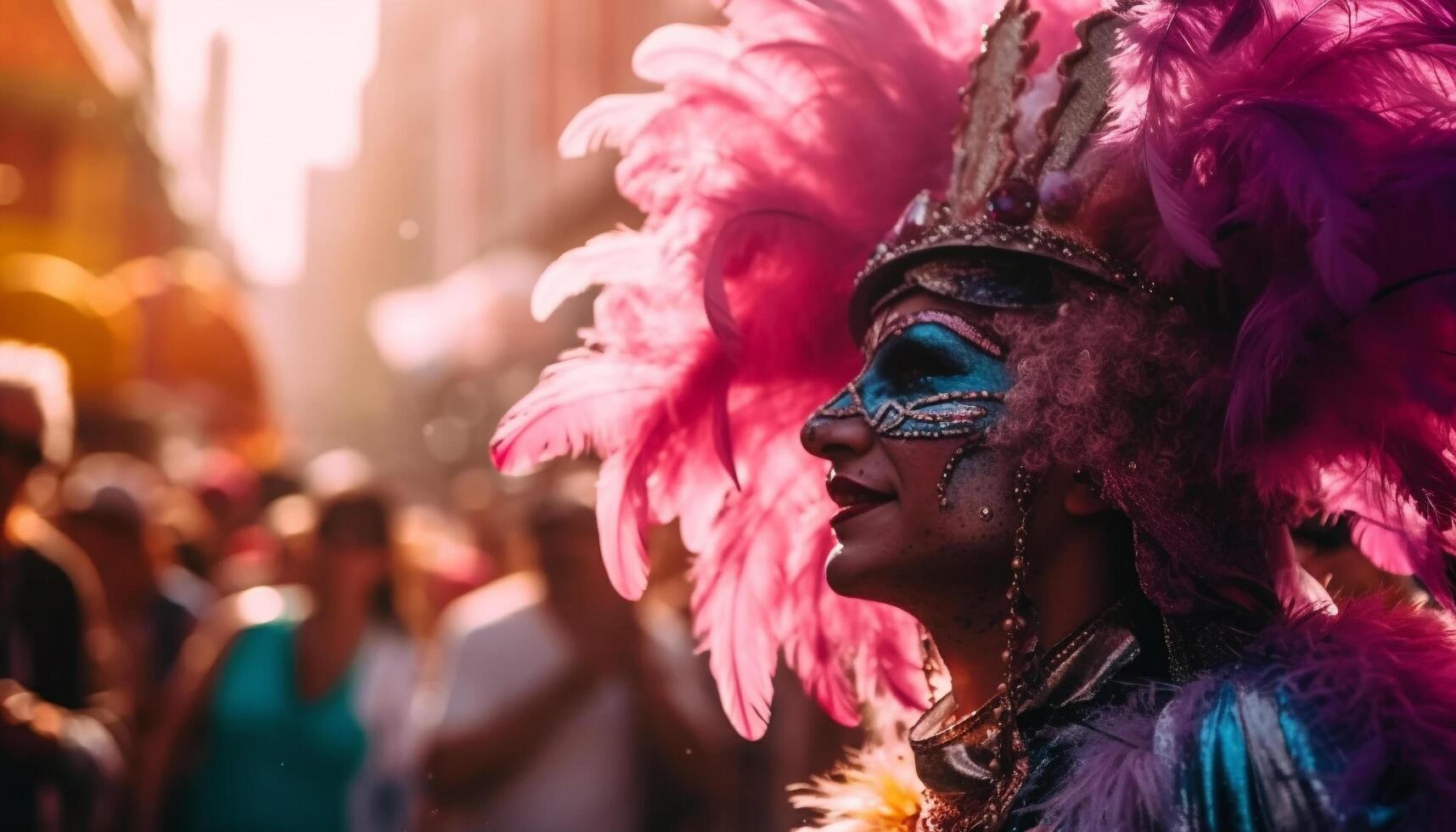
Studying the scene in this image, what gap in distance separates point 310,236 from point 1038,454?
73.3 meters

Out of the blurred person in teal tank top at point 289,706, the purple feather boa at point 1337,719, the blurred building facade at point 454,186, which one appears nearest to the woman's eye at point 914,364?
the purple feather boa at point 1337,719

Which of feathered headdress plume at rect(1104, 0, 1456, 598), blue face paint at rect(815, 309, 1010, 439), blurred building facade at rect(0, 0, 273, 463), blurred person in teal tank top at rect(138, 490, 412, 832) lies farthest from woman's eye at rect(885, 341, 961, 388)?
blurred building facade at rect(0, 0, 273, 463)

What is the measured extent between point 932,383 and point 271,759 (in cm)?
306

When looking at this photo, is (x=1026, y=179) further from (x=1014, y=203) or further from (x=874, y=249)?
(x=874, y=249)

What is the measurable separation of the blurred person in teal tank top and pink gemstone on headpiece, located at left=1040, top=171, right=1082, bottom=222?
10.5ft

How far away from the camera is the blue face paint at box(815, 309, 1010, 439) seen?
83.8 inches

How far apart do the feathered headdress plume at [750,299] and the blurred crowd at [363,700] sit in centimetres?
163

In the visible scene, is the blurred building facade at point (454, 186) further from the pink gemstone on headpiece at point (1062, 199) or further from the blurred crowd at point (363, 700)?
the pink gemstone on headpiece at point (1062, 199)

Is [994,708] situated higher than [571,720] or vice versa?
[994,708]

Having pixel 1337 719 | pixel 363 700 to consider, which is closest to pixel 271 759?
pixel 363 700

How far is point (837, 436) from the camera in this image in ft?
7.22

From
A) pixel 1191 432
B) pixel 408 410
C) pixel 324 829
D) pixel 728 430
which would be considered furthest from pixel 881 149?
pixel 408 410

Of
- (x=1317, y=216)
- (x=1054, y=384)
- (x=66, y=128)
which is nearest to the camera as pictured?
(x=1317, y=216)

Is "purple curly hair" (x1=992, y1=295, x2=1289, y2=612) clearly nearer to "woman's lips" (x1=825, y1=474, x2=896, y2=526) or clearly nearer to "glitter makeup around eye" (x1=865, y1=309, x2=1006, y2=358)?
"glitter makeup around eye" (x1=865, y1=309, x2=1006, y2=358)
